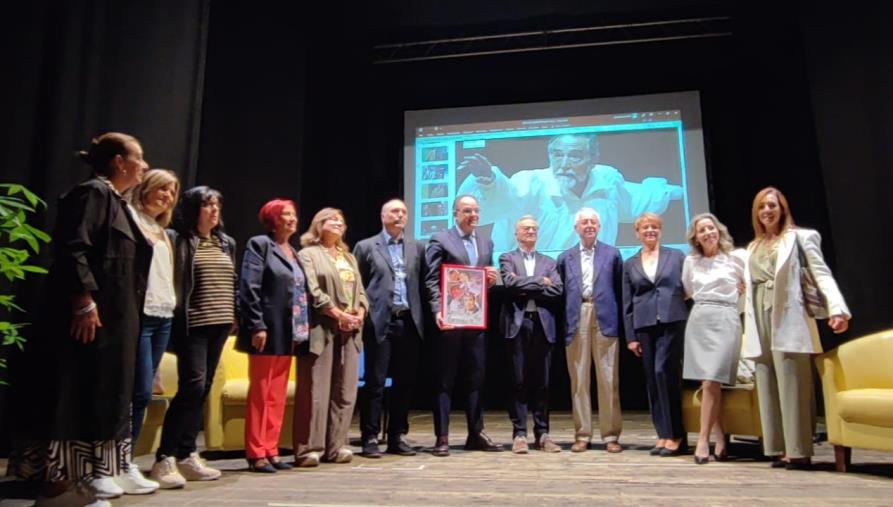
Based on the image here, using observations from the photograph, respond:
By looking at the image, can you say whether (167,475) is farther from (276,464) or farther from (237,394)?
(237,394)

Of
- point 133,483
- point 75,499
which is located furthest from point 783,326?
point 75,499

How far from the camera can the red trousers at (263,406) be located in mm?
2943

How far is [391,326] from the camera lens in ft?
11.7

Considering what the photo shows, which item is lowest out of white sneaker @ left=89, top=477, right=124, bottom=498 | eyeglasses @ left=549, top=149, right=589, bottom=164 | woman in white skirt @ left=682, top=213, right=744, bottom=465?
white sneaker @ left=89, top=477, right=124, bottom=498

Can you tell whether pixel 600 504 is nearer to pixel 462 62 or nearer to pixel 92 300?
pixel 92 300

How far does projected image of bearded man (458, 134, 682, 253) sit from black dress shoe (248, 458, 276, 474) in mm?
3351

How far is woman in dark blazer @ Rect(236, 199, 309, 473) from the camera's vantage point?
2.93 m

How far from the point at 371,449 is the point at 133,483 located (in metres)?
1.31

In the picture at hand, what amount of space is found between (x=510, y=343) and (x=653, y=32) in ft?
12.7

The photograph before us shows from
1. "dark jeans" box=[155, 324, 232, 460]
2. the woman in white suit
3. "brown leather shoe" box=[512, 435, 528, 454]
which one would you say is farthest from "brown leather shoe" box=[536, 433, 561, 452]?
"dark jeans" box=[155, 324, 232, 460]

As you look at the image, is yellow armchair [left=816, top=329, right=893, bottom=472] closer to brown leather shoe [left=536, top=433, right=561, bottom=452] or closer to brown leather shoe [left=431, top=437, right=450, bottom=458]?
brown leather shoe [left=536, top=433, right=561, bottom=452]

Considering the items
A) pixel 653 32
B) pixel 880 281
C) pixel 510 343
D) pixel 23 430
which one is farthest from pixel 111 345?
pixel 653 32

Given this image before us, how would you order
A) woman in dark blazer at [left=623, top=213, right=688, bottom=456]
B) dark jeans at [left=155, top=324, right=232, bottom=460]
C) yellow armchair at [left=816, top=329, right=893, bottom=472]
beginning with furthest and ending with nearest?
woman in dark blazer at [left=623, top=213, right=688, bottom=456] → yellow armchair at [left=816, top=329, right=893, bottom=472] → dark jeans at [left=155, top=324, right=232, bottom=460]

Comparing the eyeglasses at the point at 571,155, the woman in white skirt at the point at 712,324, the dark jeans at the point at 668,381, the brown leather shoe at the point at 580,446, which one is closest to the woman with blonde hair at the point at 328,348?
the brown leather shoe at the point at 580,446
